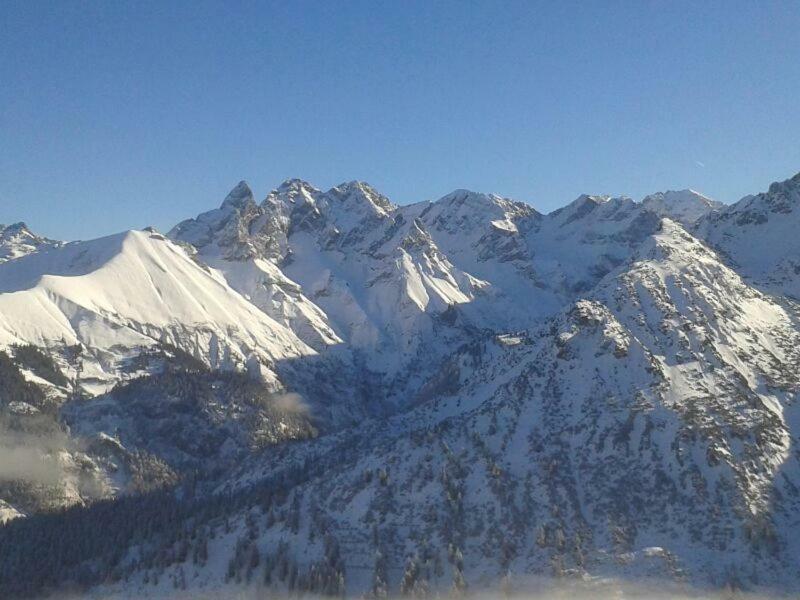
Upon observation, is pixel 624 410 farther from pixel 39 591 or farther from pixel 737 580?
pixel 39 591

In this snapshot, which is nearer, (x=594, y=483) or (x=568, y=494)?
(x=568, y=494)

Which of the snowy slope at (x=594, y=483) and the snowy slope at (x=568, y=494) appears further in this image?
the snowy slope at (x=594, y=483)

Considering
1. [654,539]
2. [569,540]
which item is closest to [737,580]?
[654,539]

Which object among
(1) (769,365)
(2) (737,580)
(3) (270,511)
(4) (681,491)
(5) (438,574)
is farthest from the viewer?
(1) (769,365)

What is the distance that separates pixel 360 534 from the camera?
515ft

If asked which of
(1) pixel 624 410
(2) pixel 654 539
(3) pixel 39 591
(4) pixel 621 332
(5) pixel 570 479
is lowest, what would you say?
Result: (3) pixel 39 591

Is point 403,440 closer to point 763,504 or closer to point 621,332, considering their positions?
point 621,332

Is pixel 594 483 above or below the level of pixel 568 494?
above

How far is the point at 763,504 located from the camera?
152 meters

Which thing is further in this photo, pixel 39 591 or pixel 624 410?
pixel 624 410

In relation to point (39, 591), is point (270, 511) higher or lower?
higher

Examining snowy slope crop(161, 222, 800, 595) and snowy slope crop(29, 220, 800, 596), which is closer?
snowy slope crop(29, 220, 800, 596)

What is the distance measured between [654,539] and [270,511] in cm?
8045

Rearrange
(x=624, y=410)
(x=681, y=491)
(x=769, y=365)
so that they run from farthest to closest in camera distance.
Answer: (x=769, y=365), (x=624, y=410), (x=681, y=491)
